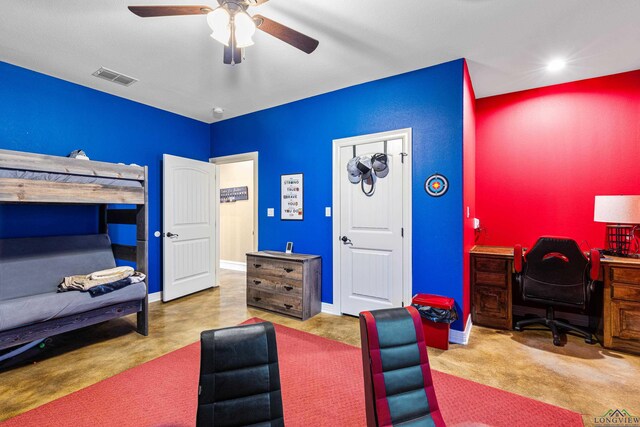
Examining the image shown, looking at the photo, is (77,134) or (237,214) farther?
(237,214)

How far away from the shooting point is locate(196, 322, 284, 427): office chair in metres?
1.05

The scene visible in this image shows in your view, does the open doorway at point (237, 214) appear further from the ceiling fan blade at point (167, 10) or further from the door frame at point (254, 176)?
the ceiling fan blade at point (167, 10)

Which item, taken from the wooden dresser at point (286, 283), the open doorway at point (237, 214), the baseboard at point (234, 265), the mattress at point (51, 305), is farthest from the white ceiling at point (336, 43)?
the baseboard at point (234, 265)

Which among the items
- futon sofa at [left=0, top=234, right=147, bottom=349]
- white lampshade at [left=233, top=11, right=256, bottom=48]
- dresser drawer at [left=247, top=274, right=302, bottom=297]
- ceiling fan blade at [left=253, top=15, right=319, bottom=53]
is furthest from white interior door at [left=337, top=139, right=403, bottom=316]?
futon sofa at [left=0, top=234, right=147, bottom=349]

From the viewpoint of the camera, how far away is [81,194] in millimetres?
2705

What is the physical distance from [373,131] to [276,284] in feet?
7.14

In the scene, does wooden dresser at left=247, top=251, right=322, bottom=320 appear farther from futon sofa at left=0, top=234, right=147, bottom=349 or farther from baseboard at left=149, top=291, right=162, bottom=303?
baseboard at left=149, top=291, right=162, bottom=303

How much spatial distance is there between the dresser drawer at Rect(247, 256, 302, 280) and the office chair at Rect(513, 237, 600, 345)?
7.65 feet

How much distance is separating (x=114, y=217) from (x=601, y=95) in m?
5.82

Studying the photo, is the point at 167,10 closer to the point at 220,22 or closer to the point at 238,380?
the point at 220,22

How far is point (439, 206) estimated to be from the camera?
2990 mm

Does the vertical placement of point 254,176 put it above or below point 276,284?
above

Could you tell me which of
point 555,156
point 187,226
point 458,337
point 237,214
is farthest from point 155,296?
point 555,156

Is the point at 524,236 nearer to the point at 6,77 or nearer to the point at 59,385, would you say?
the point at 59,385
